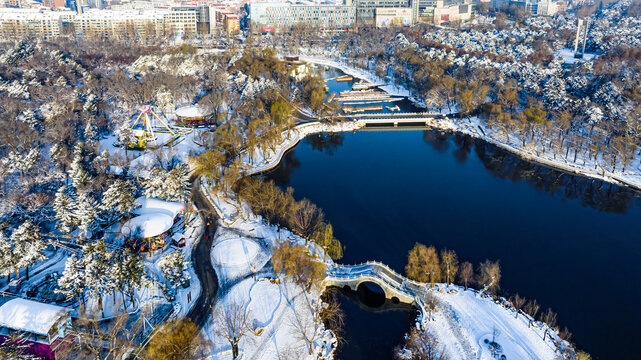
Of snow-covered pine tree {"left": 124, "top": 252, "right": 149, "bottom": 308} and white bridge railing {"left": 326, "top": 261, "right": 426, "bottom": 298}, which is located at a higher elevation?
snow-covered pine tree {"left": 124, "top": 252, "right": 149, "bottom": 308}

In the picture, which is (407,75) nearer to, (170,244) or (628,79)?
(628,79)

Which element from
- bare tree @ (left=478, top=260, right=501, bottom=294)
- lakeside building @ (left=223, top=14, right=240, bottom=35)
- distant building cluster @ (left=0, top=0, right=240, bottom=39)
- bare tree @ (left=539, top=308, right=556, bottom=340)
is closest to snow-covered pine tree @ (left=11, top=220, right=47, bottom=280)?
bare tree @ (left=478, top=260, right=501, bottom=294)

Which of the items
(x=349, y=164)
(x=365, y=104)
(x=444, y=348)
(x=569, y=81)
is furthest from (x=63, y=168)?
(x=569, y=81)

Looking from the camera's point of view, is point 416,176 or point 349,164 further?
point 349,164

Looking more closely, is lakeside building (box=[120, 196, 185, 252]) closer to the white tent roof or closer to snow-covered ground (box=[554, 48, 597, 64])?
the white tent roof

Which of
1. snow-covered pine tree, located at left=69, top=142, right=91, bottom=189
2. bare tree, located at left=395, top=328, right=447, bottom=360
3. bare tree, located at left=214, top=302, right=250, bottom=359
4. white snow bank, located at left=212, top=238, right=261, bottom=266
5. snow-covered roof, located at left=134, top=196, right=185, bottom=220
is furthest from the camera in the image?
snow-covered pine tree, located at left=69, top=142, right=91, bottom=189

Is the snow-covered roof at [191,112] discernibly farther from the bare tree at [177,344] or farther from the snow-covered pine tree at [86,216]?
the bare tree at [177,344]
